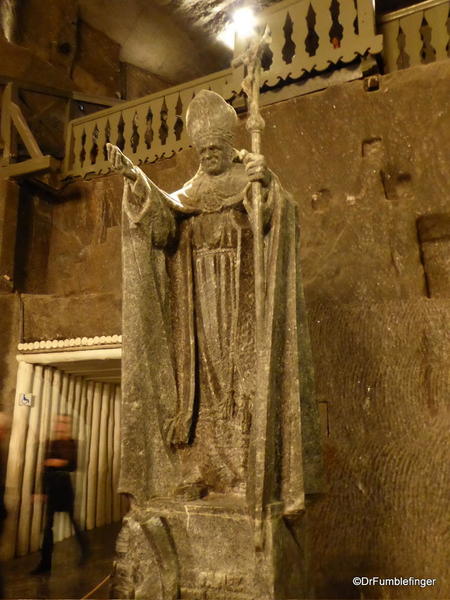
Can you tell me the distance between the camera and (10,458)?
216 inches

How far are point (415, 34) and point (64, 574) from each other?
5.77 m

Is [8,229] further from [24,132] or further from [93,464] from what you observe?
[93,464]

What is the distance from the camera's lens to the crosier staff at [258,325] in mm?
2328

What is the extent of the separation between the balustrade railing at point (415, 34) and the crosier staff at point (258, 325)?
2435mm

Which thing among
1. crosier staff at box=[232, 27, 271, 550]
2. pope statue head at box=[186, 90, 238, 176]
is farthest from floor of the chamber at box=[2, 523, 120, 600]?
pope statue head at box=[186, 90, 238, 176]

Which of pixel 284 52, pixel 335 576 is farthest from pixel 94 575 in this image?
pixel 284 52

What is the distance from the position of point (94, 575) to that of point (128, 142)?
476cm

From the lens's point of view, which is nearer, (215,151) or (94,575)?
(215,151)

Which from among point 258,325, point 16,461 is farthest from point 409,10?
point 16,461

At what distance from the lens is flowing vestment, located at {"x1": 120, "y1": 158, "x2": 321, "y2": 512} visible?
2.55m

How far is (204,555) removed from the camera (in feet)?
8.02

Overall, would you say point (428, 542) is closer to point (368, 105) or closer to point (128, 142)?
point (368, 105)

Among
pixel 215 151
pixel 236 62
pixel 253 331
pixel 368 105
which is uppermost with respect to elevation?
pixel 368 105

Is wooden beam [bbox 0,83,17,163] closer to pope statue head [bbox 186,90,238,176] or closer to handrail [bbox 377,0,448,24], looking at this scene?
pope statue head [bbox 186,90,238,176]
